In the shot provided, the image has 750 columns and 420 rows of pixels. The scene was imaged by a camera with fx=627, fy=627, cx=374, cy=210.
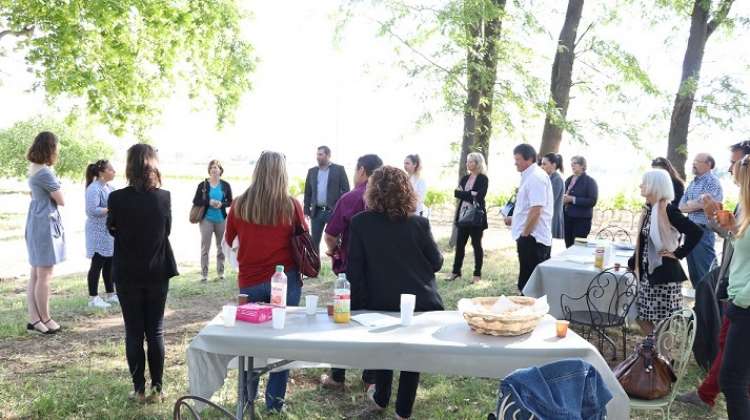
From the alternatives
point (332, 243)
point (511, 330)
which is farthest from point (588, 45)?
point (511, 330)

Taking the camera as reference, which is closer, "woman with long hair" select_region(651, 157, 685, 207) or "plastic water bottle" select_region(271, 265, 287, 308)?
"plastic water bottle" select_region(271, 265, 287, 308)

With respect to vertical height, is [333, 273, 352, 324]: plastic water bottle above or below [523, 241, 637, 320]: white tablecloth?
above

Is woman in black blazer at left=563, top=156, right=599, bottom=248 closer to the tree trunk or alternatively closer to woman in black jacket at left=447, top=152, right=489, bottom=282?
woman in black jacket at left=447, top=152, right=489, bottom=282

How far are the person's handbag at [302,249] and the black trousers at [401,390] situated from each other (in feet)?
2.56

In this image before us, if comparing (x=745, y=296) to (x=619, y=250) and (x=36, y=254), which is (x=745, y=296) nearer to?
(x=619, y=250)

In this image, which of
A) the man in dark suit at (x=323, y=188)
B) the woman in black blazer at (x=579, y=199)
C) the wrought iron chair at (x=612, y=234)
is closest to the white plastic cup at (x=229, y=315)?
the man in dark suit at (x=323, y=188)

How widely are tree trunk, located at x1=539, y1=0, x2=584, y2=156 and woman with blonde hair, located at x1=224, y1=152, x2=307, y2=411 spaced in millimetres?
8897

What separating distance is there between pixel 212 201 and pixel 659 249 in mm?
5396

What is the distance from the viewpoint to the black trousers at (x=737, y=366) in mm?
2932

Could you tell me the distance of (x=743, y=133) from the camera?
1163cm

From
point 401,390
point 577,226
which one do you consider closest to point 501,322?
point 401,390

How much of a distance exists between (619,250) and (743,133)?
715 cm

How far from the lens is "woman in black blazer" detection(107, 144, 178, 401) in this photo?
3.74 m

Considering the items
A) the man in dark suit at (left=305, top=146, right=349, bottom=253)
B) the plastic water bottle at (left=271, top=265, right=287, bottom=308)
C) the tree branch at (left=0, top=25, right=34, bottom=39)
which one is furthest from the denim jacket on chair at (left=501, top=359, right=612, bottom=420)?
the tree branch at (left=0, top=25, right=34, bottom=39)
